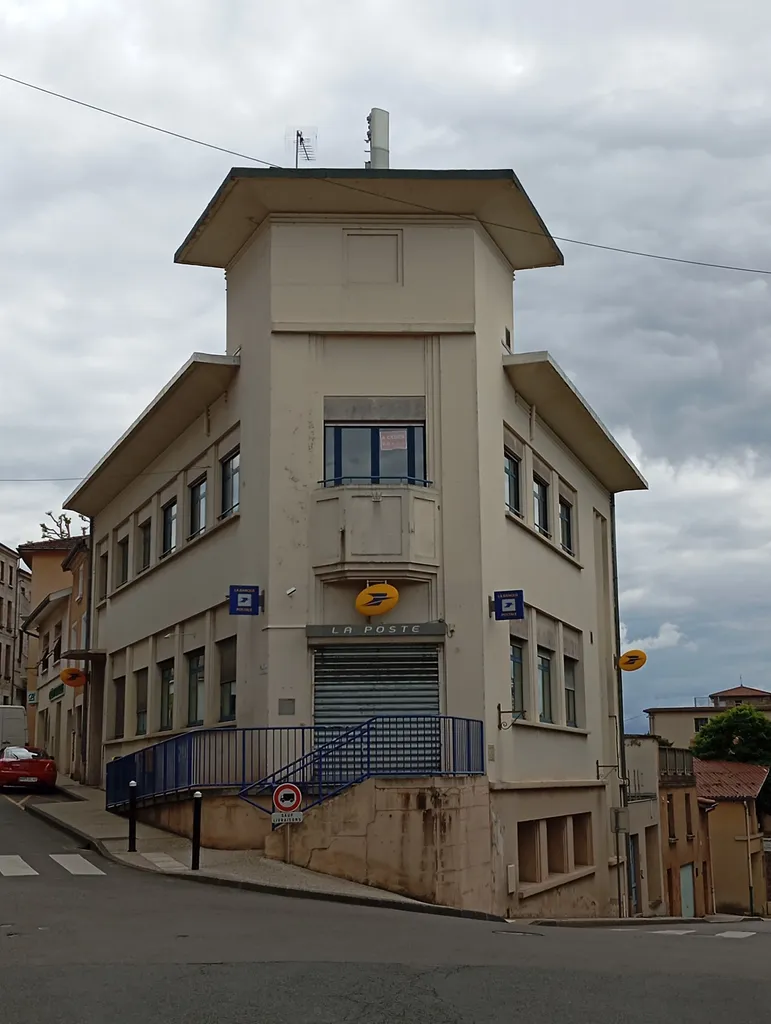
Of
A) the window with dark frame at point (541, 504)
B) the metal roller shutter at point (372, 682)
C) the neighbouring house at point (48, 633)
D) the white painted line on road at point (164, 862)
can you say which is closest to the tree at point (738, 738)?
the neighbouring house at point (48, 633)

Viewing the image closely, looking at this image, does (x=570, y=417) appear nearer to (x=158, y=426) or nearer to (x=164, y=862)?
(x=158, y=426)

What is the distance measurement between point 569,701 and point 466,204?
1108 cm

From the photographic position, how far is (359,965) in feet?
32.1

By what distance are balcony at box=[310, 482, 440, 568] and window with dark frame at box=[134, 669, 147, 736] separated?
410 inches

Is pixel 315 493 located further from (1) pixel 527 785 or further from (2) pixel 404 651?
(1) pixel 527 785

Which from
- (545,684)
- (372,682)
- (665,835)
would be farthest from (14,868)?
(665,835)

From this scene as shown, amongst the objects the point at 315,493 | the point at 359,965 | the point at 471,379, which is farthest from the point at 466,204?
the point at 359,965

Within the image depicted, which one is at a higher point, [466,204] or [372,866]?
[466,204]

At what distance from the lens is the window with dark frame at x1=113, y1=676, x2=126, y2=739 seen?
31.3 m

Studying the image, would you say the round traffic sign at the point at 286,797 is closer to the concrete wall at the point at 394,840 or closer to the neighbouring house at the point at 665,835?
the concrete wall at the point at 394,840

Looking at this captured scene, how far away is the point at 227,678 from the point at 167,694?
487 centimetres

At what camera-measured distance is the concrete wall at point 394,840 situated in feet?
54.1

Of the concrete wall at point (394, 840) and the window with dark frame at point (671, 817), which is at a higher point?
the concrete wall at point (394, 840)

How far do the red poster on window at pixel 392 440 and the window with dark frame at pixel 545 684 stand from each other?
5.99 meters
